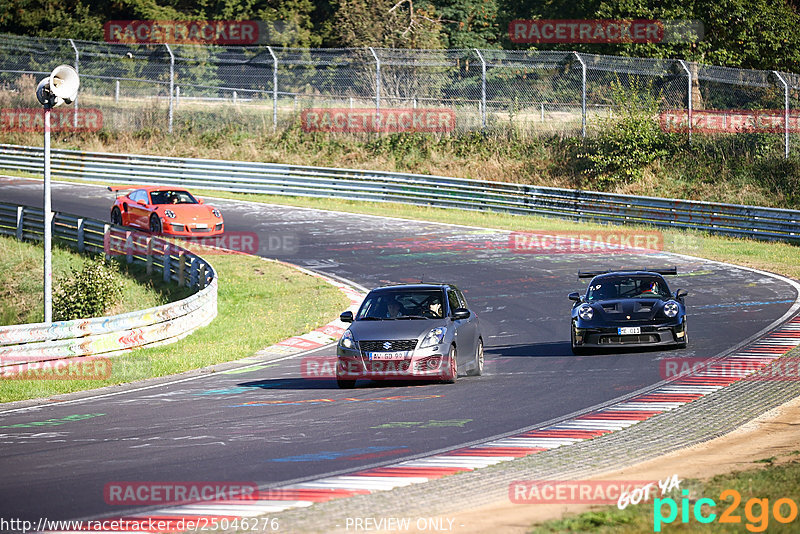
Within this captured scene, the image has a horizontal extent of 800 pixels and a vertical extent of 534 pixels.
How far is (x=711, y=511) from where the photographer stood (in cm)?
713

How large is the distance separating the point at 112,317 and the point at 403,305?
5.52 m

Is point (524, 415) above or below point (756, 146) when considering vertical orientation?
below

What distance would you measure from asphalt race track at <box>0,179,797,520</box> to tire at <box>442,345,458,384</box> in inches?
7.4

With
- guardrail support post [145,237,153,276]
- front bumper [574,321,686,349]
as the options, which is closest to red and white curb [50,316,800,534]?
front bumper [574,321,686,349]

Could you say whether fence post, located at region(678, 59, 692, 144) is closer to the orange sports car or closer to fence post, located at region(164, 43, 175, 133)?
the orange sports car

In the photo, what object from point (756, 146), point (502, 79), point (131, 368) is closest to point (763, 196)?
point (756, 146)

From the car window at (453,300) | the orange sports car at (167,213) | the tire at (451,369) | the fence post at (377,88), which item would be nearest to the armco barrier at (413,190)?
the fence post at (377,88)

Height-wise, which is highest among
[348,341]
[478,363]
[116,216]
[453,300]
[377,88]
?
[377,88]

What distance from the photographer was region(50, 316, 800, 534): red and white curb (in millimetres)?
7727

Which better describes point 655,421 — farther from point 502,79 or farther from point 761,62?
point 761,62

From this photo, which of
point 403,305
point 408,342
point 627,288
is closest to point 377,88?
point 627,288

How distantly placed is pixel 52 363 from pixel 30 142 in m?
32.9

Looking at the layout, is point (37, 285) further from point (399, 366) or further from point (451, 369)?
point (451, 369)

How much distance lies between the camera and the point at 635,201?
33.2 metres
